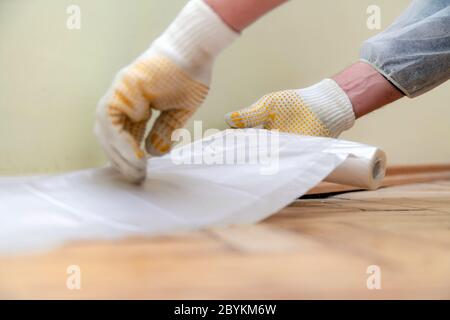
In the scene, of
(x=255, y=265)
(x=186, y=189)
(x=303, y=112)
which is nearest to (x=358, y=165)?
(x=303, y=112)

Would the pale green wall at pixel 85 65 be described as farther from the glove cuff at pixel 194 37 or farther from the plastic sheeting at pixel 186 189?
the glove cuff at pixel 194 37

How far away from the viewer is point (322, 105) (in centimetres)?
113

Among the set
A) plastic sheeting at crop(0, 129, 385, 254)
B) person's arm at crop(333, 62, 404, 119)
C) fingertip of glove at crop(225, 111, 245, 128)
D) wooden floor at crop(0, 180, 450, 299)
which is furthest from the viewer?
person's arm at crop(333, 62, 404, 119)

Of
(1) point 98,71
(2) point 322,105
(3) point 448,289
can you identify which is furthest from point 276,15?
(3) point 448,289

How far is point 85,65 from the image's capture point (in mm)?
1060

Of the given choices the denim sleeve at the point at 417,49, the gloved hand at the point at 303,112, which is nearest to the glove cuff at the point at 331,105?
the gloved hand at the point at 303,112

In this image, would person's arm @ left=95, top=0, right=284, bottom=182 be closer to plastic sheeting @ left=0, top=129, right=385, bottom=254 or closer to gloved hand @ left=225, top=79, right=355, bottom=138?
plastic sheeting @ left=0, top=129, right=385, bottom=254

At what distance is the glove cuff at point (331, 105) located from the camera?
1.13m

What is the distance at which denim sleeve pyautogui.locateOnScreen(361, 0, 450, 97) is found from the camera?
112 cm

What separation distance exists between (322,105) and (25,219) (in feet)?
2.28

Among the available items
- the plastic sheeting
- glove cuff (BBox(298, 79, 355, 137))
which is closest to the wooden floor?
the plastic sheeting

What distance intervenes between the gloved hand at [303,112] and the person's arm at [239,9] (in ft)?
1.16
